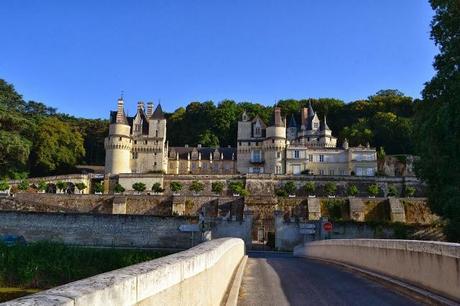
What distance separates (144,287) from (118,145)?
83.5 m

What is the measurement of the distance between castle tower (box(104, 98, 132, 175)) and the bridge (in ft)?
229

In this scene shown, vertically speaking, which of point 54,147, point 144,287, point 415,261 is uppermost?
point 54,147

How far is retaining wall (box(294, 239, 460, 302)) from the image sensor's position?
339 inches

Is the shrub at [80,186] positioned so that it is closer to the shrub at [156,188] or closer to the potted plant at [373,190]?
the shrub at [156,188]

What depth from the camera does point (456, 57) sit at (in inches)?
940

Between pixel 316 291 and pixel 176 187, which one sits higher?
pixel 176 187

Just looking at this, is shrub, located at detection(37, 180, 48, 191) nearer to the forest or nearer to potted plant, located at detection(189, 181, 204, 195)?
the forest

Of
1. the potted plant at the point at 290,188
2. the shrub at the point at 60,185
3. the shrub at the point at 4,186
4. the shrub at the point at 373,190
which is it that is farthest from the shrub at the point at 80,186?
the shrub at the point at 373,190

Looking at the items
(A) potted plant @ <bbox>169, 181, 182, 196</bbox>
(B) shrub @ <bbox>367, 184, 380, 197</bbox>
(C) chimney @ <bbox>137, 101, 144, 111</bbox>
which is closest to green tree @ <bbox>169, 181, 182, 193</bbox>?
(A) potted plant @ <bbox>169, 181, 182, 196</bbox>

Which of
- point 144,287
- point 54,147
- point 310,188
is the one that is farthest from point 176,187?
point 144,287

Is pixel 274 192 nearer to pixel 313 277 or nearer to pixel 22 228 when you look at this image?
pixel 22 228

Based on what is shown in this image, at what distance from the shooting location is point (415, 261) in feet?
34.9

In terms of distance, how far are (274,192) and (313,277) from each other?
58278 mm

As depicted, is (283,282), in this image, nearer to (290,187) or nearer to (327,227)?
(327,227)
